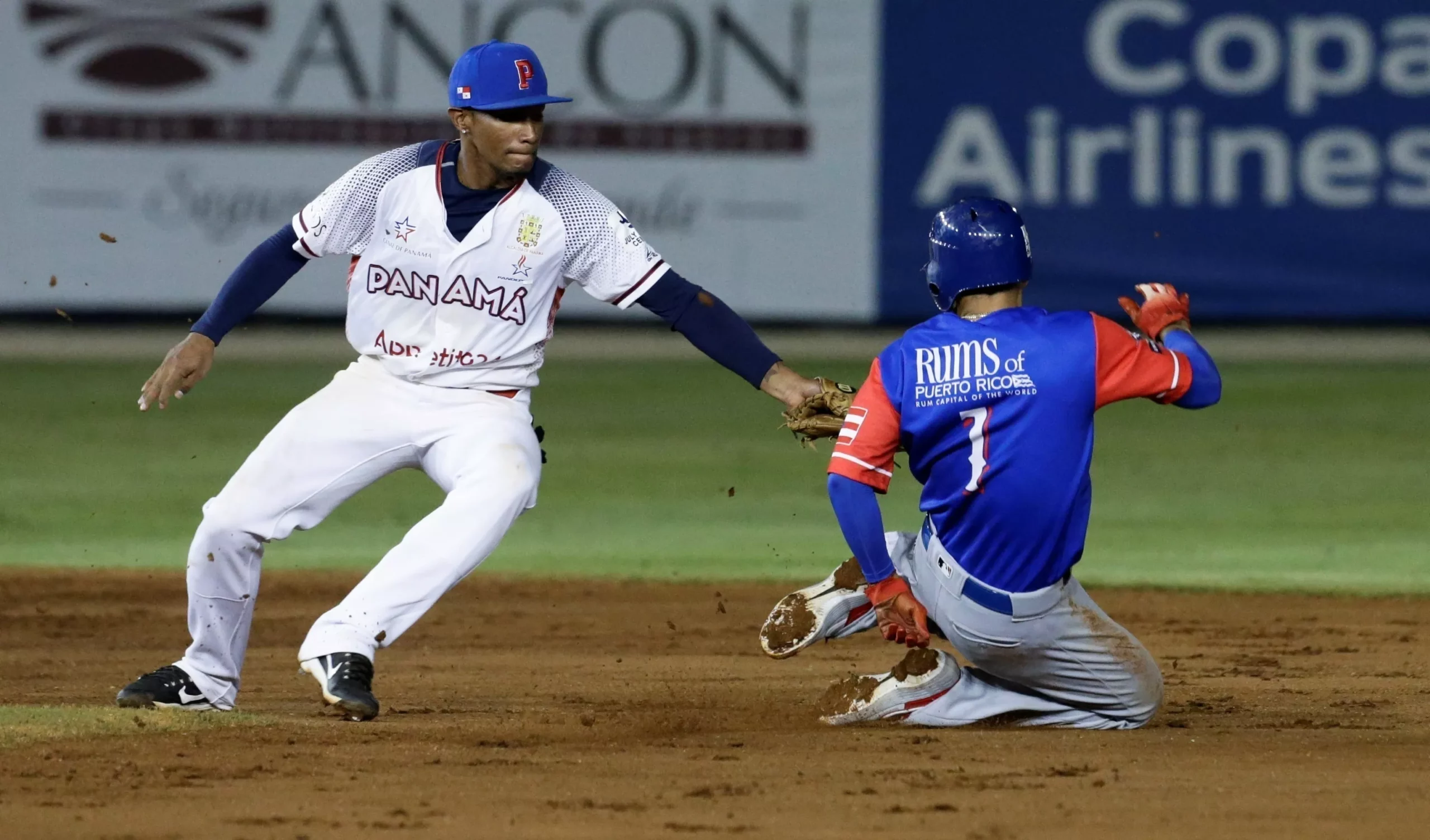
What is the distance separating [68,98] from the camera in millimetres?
16312

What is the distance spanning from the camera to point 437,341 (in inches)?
232

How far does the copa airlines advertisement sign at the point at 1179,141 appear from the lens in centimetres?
1661

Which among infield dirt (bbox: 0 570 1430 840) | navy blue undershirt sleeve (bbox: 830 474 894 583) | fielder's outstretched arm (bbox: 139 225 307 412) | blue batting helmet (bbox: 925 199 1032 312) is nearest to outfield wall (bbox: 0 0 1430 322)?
infield dirt (bbox: 0 570 1430 840)

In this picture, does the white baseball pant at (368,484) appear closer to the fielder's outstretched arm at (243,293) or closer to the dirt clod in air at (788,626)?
the fielder's outstretched arm at (243,293)

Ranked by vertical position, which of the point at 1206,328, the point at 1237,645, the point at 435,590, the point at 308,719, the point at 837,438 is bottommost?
the point at 1206,328

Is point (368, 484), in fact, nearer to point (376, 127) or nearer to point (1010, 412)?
point (1010, 412)

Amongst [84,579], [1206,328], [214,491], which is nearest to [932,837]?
[84,579]

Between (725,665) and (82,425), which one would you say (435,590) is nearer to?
(725,665)

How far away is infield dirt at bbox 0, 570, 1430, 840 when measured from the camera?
14.8 ft

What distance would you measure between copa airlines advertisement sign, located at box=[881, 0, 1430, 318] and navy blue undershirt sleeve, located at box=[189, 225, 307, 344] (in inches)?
424

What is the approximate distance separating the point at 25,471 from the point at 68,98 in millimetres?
5402

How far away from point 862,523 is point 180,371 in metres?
2.05

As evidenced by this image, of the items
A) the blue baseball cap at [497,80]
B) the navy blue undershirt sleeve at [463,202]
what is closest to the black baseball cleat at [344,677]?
the navy blue undershirt sleeve at [463,202]

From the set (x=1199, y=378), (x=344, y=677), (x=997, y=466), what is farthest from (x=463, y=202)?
(x=1199, y=378)
